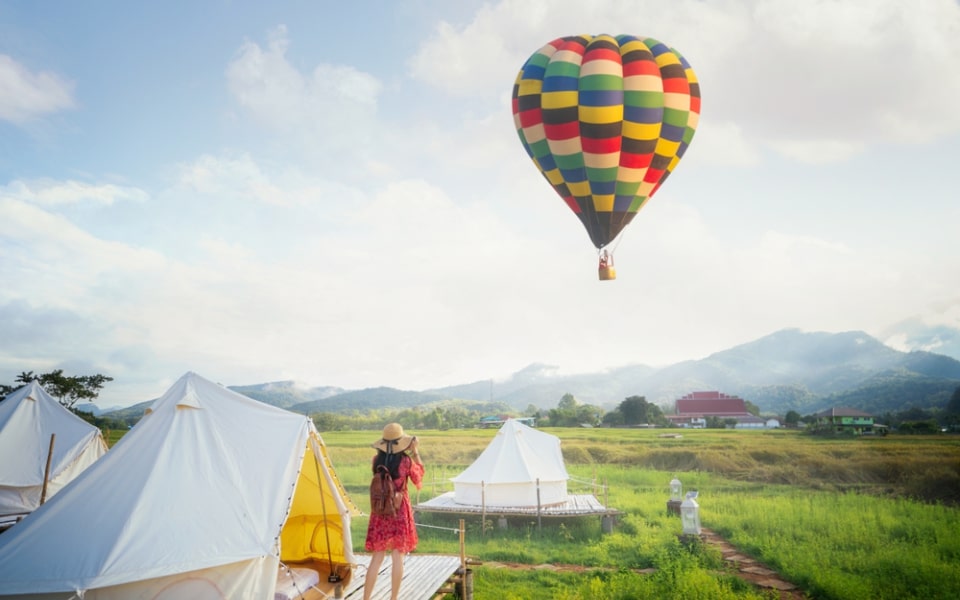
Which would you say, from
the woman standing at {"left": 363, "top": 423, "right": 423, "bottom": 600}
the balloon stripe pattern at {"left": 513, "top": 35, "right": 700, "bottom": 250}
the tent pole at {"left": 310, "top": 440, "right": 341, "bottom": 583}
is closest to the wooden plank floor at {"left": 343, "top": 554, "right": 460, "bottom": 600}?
the tent pole at {"left": 310, "top": 440, "right": 341, "bottom": 583}

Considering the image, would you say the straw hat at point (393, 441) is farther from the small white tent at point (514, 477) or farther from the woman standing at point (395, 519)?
the small white tent at point (514, 477)

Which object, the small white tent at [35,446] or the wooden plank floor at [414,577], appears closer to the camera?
the wooden plank floor at [414,577]

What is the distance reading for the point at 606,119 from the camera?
474 inches

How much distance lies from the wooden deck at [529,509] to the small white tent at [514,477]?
24cm

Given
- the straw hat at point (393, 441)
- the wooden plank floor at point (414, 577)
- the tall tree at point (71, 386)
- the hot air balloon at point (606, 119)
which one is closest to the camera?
the straw hat at point (393, 441)

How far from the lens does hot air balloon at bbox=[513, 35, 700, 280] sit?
1209 cm

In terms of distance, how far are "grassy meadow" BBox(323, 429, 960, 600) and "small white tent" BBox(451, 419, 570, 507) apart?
69cm

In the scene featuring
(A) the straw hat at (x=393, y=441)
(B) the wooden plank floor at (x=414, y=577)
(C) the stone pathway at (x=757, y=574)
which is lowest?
(C) the stone pathway at (x=757, y=574)

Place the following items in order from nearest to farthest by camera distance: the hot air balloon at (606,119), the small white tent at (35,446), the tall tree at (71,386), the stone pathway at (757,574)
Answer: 1. the stone pathway at (757,574)
2. the hot air balloon at (606,119)
3. the small white tent at (35,446)
4. the tall tree at (71,386)

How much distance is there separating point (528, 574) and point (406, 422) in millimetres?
30956

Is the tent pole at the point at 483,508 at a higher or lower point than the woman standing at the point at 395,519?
lower

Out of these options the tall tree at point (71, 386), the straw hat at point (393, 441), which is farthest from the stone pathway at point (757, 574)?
the tall tree at point (71, 386)

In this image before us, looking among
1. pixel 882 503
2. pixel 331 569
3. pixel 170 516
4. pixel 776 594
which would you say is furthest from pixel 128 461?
pixel 882 503

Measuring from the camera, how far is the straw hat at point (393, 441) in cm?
634
